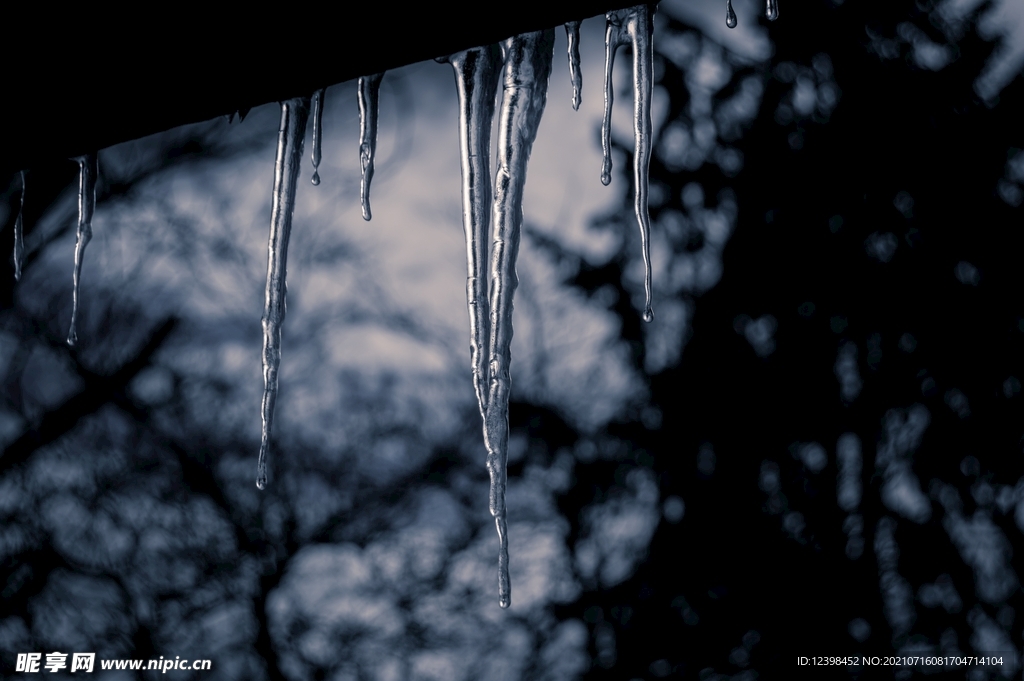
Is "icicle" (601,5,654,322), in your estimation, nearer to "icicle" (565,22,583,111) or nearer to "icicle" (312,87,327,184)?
"icicle" (565,22,583,111)

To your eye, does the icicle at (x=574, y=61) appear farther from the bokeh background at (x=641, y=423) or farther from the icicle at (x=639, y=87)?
the bokeh background at (x=641, y=423)

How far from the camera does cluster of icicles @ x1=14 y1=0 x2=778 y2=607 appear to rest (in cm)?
82

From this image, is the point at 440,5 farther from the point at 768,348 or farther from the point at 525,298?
the point at 768,348

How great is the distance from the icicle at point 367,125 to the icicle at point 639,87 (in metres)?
0.34

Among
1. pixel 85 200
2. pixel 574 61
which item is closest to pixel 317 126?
pixel 574 61

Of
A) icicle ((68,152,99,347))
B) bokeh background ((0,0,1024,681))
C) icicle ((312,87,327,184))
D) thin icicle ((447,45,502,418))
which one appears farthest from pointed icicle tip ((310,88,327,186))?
bokeh background ((0,0,1024,681))

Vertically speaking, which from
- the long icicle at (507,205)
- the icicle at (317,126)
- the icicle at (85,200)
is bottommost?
the long icicle at (507,205)

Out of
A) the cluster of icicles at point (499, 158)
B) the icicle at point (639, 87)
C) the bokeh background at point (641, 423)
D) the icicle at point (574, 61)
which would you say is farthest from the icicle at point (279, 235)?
the bokeh background at point (641, 423)

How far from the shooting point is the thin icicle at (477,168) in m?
0.77

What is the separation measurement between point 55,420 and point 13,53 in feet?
22.2

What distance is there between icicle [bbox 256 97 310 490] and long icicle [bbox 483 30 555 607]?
277mm

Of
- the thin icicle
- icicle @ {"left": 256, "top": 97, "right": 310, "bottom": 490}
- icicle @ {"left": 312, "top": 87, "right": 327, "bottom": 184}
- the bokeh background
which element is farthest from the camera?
the bokeh background

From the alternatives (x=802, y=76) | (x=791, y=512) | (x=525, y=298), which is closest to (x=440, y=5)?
(x=525, y=298)

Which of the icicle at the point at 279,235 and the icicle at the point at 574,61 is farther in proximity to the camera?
the icicle at the point at 279,235
